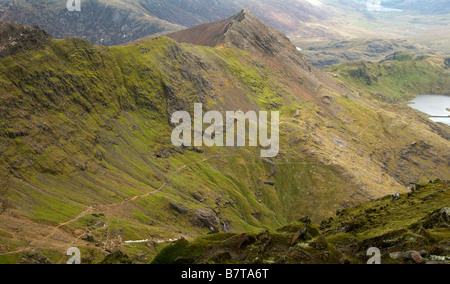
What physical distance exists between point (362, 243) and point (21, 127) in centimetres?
15205

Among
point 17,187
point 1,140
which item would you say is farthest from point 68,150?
point 17,187

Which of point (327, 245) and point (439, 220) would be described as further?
point (439, 220)

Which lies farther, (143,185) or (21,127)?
(143,185)

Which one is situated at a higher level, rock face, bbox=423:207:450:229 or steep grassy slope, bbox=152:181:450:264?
rock face, bbox=423:207:450:229

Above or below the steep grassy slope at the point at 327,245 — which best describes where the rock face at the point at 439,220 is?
above

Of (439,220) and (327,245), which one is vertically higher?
(439,220)

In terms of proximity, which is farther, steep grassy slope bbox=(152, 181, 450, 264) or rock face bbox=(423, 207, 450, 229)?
rock face bbox=(423, 207, 450, 229)

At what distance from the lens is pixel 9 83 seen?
185m

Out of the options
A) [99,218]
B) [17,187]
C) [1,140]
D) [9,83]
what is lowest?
[99,218]

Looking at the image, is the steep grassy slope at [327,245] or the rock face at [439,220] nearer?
the steep grassy slope at [327,245]

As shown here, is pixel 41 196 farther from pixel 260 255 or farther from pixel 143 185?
pixel 260 255
